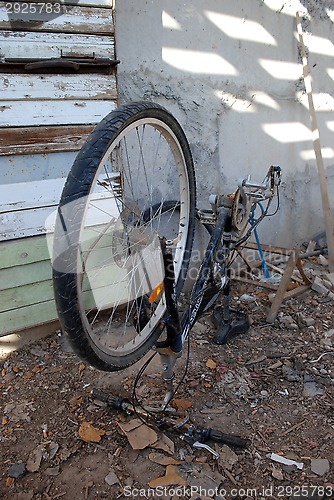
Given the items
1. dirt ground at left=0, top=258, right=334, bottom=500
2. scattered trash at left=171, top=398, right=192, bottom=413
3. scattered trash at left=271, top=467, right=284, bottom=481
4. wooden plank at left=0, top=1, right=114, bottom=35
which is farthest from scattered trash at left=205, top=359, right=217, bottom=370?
wooden plank at left=0, top=1, right=114, bottom=35

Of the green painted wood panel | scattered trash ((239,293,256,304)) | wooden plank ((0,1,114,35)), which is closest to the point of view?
wooden plank ((0,1,114,35))

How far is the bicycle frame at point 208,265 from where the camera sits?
6.80ft

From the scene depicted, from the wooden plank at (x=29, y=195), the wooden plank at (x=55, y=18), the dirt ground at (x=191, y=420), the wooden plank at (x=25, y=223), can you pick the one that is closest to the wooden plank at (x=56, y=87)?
the wooden plank at (x=55, y=18)

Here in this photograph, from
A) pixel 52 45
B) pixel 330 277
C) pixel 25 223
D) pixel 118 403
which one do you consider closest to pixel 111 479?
pixel 118 403

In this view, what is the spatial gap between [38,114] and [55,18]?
546 millimetres

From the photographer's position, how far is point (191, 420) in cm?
234

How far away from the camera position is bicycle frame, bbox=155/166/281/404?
2072 mm

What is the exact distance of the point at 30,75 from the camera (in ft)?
8.18

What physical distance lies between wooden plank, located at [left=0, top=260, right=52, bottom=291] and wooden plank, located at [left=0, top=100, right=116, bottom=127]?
872 mm

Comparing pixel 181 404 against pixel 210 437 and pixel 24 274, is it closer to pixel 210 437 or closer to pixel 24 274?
pixel 210 437

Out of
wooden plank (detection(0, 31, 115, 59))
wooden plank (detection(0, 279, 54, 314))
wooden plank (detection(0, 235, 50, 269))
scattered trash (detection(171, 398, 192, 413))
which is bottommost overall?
scattered trash (detection(171, 398, 192, 413))

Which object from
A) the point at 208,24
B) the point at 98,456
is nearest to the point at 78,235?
the point at 98,456

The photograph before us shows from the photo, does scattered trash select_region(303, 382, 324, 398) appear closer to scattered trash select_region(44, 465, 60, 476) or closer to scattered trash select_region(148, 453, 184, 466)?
scattered trash select_region(148, 453, 184, 466)

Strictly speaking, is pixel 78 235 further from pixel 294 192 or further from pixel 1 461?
pixel 294 192
